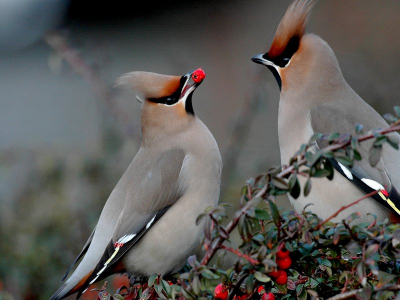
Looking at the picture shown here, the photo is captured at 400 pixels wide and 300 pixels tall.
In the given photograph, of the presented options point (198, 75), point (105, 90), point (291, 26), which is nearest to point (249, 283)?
point (198, 75)

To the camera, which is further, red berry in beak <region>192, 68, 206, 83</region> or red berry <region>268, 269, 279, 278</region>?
red berry in beak <region>192, 68, 206, 83</region>

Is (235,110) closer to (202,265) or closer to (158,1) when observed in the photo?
(158,1)

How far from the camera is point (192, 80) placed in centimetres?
269

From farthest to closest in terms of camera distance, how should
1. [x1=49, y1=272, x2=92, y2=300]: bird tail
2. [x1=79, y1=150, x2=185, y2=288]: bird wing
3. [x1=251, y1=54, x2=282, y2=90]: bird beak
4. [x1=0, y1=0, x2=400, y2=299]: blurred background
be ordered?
[x1=0, y1=0, x2=400, y2=299]: blurred background < [x1=251, y1=54, x2=282, y2=90]: bird beak < [x1=79, y1=150, x2=185, y2=288]: bird wing < [x1=49, y1=272, x2=92, y2=300]: bird tail

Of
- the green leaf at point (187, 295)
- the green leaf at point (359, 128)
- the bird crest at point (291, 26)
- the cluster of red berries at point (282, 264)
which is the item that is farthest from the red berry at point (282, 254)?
the bird crest at point (291, 26)

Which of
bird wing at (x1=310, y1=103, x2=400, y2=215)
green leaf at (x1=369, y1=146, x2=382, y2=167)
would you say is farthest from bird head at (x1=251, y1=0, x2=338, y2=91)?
green leaf at (x1=369, y1=146, x2=382, y2=167)

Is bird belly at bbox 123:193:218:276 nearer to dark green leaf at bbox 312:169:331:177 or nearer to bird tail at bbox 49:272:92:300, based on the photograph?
bird tail at bbox 49:272:92:300

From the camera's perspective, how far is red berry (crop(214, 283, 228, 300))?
1.60 m

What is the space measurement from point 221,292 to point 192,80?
1261 millimetres

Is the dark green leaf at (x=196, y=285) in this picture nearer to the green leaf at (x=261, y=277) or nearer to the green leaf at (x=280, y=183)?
the green leaf at (x=261, y=277)

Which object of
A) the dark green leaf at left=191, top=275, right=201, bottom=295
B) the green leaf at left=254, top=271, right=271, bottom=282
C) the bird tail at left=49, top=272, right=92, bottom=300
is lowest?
the bird tail at left=49, top=272, right=92, bottom=300

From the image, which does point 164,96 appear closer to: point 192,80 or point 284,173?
point 192,80

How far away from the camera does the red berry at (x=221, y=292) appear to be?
1600 millimetres

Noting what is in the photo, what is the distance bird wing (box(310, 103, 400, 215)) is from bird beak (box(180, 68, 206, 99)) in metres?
0.48
